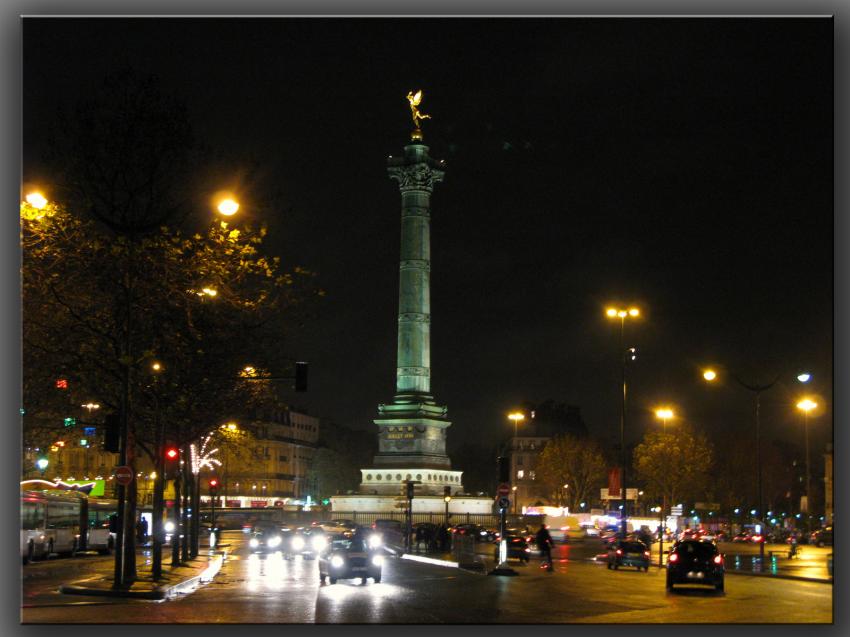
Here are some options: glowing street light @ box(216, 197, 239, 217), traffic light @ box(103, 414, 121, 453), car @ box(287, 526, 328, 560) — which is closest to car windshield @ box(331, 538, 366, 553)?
traffic light @ box(103, 414, 121, 453)

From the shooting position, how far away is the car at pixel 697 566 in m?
33.0

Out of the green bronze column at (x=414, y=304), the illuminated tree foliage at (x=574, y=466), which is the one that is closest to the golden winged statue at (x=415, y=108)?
the green bronze column at (x=414, y=304)

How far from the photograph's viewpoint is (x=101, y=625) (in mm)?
21500

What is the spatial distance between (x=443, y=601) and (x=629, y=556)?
20.5m

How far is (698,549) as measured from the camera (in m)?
33.2

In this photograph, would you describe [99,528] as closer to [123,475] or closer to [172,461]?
[172,461]

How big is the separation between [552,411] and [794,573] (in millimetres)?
150805

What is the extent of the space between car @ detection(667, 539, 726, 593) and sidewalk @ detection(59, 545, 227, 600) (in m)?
13.0

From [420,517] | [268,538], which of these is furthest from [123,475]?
[420,517]

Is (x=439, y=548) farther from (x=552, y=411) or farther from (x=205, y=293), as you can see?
(x=552, y=411)

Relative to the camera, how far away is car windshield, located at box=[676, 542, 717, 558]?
109ft

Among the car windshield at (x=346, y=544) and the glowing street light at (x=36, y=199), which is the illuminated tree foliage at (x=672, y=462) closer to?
the car windshield at (x=346, y=544)

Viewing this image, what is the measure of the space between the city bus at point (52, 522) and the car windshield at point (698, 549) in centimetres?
2447

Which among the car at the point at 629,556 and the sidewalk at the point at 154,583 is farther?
the car at the point at 629,556
